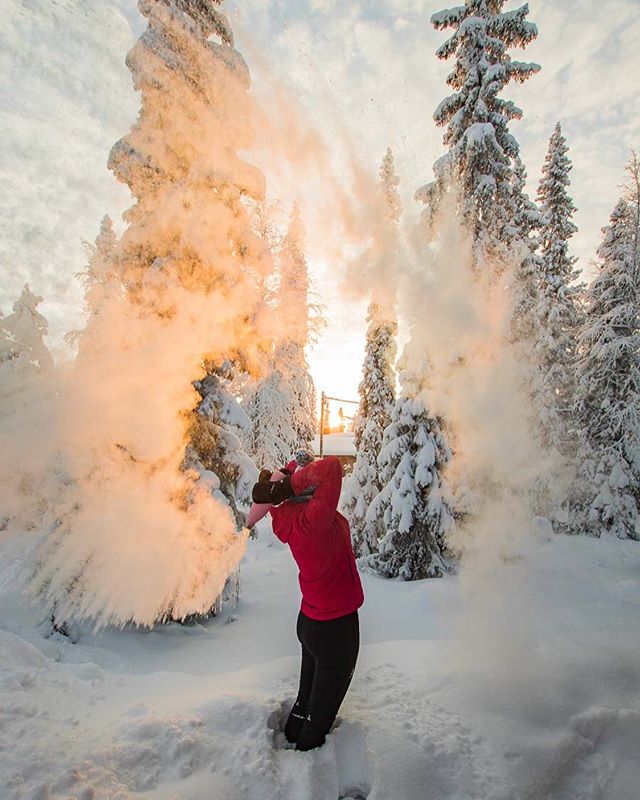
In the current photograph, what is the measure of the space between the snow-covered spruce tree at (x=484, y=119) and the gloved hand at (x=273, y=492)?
882cm

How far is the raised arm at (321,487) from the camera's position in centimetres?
302

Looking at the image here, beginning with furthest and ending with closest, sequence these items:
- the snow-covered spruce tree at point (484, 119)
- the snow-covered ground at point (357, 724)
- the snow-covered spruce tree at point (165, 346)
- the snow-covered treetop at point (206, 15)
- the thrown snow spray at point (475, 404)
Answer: the snow-covered spruce tree at point (484, 119) → the snow-covered treetop at point (206, 15) → the thrown snow spray at point (475, 404) → the snow-covered spruce tree at point (165, 346) → the snow-covered ground at point (357, 724)

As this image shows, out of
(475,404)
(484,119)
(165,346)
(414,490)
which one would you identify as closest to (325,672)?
(165,346)

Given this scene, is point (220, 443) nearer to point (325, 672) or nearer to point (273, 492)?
point (273, 492)

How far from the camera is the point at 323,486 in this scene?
3.08 meters

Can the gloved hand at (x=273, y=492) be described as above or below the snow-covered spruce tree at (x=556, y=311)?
below

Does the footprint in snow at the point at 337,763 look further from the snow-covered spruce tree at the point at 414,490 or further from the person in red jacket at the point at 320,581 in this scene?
the snow-covered spruce tree at the point at 414,490

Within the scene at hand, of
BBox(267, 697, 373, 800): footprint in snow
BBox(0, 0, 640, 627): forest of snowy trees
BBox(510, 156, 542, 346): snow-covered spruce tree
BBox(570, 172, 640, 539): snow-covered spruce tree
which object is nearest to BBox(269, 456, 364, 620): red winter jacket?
BBox(267, 697, 373, 800): footprint in snow

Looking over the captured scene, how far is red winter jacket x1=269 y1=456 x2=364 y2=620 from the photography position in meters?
3.04

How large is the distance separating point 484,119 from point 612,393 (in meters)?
13.0

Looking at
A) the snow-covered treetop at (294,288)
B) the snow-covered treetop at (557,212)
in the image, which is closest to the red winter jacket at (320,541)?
the snow-covered treetop at (294,288)

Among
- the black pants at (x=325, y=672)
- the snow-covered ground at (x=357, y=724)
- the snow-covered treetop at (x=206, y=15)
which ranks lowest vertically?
the snow-covered ground at (x=357, y=724)

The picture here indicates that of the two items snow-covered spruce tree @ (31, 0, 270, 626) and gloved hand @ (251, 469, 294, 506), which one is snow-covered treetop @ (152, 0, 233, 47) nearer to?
snow-covered spruce tree @ (31, 0, 270, 626)

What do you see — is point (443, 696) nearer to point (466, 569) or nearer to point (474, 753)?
point (474, 753)
